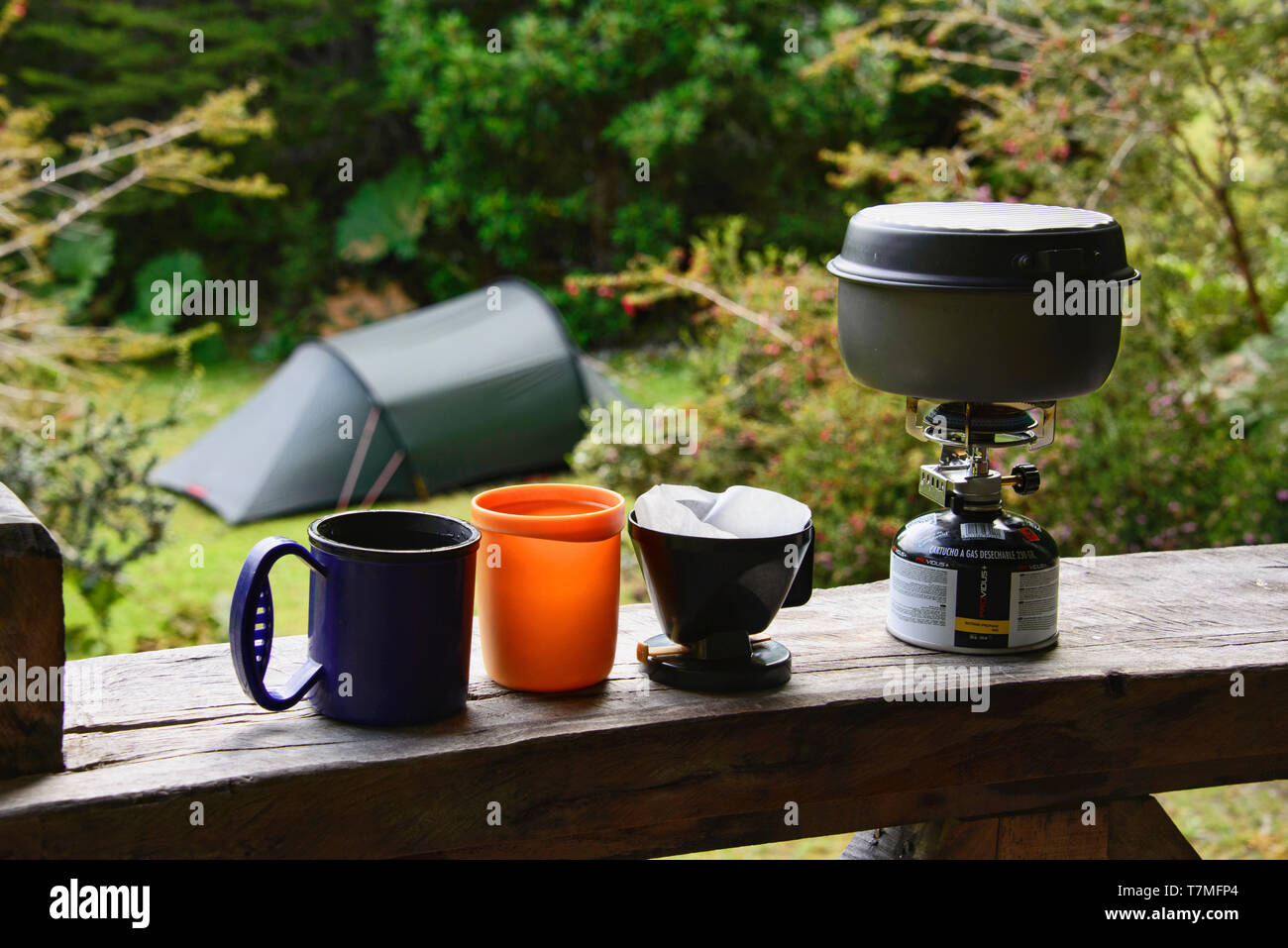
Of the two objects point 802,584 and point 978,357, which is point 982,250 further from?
point 802,584

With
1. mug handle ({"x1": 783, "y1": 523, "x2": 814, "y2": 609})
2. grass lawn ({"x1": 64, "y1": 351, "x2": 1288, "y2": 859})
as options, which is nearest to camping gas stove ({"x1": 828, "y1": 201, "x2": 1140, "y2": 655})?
mug handle ({"x1": 783, "y1": 523, "x2": 814, "y2": 609})

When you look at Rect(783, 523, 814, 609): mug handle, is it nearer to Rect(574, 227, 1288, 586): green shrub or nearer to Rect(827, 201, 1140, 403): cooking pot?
Rect(827, 201, 1140, 403): cooking pot

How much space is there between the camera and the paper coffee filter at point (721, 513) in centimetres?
121

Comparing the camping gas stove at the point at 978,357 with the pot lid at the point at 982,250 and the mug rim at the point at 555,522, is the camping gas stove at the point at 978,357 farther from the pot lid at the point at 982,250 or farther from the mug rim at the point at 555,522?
the mug rim at the point at 555,522

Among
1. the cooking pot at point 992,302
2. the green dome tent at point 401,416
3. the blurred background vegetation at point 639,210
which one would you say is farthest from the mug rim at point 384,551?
the green dome tent at point 401,416

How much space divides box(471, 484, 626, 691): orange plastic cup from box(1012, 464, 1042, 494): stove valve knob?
427 mm

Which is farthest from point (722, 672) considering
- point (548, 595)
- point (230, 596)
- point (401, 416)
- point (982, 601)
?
point (401, 416)

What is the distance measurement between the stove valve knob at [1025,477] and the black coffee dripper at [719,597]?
0.83ft

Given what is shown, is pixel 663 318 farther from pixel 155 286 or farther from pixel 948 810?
pixel 948 810

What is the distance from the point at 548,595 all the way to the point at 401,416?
465cm

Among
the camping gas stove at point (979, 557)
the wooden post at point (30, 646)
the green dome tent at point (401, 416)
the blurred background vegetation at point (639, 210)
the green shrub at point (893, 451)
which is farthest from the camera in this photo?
the green dome tent at point (401, 416)

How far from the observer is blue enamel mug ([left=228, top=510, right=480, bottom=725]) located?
3.61 feet

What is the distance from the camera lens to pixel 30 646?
101 centimetres

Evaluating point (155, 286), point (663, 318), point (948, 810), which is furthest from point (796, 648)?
point (155, 286)
